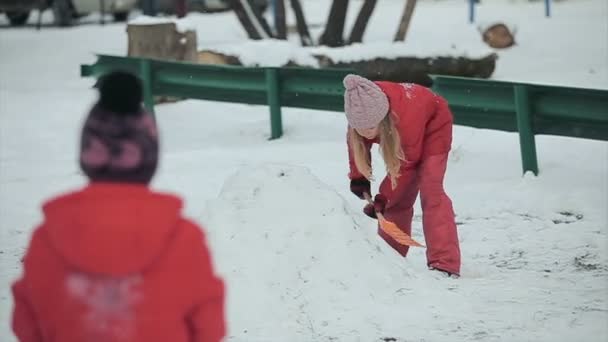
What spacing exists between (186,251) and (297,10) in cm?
1533

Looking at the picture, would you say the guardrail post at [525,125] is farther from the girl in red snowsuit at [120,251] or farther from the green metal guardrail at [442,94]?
the girl in red snowsuit at [120,251]

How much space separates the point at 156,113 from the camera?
1432 cm

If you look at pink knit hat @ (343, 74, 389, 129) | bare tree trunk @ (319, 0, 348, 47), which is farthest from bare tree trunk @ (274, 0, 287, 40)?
pink knit hat @ (343, 74, 389, 129)

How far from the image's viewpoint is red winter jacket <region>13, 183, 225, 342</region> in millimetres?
3051

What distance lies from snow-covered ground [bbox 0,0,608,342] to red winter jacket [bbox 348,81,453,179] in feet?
1.63

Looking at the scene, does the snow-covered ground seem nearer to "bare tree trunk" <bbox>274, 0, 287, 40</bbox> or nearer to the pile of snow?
the pile of snow

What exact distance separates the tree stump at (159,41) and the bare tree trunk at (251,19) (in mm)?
3001

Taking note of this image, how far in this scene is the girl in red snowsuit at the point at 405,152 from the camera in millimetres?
6207

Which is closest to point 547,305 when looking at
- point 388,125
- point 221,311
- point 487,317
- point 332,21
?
point 487,317

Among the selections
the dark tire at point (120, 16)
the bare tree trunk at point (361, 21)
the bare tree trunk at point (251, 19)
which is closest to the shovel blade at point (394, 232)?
the bare tree trunk at point (361, 21)

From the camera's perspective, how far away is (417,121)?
6562mm

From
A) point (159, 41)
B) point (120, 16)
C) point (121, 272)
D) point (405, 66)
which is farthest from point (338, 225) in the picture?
point (120, 16)

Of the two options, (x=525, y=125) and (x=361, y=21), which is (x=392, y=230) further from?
(x=361, y=21)

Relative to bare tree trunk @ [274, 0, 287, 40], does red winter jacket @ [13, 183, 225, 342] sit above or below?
above
